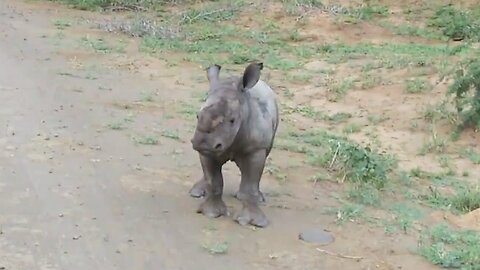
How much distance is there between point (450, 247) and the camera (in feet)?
18.5

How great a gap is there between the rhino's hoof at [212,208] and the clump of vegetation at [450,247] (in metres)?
1.31

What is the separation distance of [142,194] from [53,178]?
69cm

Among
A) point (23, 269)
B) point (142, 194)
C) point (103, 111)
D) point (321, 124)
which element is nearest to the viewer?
point (23, 269)

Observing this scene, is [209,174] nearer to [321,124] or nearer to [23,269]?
[23,269]

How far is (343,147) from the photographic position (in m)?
7.45

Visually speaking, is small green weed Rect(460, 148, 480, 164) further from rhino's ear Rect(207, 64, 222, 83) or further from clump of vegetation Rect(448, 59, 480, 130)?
rhino's ear Rect(207, 64, 222, 83)

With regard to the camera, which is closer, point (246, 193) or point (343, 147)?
point (246, 193)

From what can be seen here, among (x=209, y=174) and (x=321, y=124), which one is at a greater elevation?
(x=209, y=174)

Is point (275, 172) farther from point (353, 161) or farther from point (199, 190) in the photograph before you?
point (199, 190)

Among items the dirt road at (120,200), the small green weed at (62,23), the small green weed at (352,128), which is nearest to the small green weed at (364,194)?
the dirt road at (120,200)

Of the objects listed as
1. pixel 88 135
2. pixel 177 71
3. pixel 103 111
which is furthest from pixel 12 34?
pixel 88 135

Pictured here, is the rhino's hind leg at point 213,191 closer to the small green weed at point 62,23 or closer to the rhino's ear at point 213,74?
the rhino's ear at point 213,74

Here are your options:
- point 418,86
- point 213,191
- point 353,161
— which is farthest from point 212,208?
point 418,86

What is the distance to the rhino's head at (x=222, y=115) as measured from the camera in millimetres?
5352
